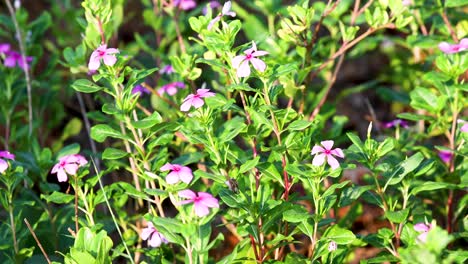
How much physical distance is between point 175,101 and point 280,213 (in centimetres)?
74

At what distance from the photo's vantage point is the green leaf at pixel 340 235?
6.10 feet

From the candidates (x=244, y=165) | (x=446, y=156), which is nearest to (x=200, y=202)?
(x=244, y=165)

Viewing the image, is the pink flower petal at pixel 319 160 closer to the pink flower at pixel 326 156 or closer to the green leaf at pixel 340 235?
the pink flower at pixel 326 156

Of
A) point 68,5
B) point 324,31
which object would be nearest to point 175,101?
point 68,5

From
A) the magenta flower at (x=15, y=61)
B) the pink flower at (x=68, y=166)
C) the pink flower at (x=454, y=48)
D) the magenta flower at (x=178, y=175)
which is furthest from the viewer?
the magenta flower at (x=15, y=61)

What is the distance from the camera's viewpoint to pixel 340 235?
1893 millimetres

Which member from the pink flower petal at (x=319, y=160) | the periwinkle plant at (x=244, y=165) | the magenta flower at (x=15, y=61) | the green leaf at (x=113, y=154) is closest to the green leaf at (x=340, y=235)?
the periwinkle plant at (x=244, y=165)

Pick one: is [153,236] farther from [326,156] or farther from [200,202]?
[326,156]

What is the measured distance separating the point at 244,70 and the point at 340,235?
47 cm

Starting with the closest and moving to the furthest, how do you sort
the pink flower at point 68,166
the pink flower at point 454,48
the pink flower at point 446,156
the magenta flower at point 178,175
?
the magenta flower at point 178,175 → the pink flower at point 68,166 → the pink flower at point 454,48 → the pink flower at point 446,156

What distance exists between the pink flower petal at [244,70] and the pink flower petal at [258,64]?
15 millimetres

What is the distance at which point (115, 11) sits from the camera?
2.96m

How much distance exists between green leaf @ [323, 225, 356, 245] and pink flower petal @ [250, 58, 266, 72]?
0.44 m

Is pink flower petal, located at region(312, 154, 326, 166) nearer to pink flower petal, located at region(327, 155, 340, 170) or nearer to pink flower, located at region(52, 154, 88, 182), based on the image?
pink flower petal, located at region(327, 155, 340, 170)
